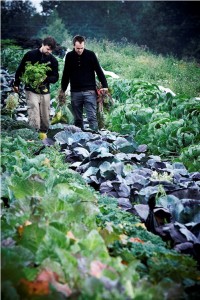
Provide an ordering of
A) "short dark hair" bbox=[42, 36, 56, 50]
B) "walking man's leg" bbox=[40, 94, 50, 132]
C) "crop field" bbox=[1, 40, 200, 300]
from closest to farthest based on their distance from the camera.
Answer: "crop field" bbox=[1, 40, 200, 300] < "short dark hair" bbox=[42, 36, 56, 50] < "walking man's leg" bbox=[40, 94, 50, 132]

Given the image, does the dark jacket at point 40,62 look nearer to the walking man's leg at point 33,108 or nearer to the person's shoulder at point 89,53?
the walking man's leg at point 33,108

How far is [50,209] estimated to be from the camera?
246cm

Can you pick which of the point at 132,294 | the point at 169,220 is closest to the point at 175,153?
the point at 169,220

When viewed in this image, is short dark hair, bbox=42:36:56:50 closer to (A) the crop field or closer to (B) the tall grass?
(A) the crop field

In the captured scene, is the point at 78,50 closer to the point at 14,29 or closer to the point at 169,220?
the point at 169,220

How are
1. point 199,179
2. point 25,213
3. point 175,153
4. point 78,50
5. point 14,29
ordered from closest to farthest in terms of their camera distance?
point 25,213, point 199,179, point 175,153, point 78,50, point 14,29

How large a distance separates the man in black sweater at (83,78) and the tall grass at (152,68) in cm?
356

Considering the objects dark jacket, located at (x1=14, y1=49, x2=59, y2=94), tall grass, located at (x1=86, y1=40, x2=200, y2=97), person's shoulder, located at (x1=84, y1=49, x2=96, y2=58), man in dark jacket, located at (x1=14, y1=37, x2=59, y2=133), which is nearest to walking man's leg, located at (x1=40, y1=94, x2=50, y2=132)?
man in dark jacket, located at (x1=14, y1=37, x2=59, y2=133)

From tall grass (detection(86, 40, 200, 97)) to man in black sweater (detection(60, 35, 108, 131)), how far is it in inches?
140

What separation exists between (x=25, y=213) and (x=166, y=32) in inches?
738

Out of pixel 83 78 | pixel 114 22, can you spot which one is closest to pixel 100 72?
pixel 83 78

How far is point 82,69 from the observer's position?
732cm

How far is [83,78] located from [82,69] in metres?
0.15

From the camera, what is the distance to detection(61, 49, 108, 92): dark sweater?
729 centimetres
